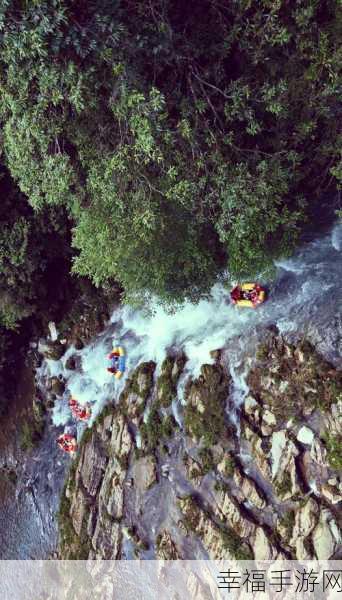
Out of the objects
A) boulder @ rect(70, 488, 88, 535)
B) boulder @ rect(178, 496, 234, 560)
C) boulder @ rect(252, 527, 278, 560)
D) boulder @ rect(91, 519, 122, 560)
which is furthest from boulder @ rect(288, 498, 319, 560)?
boulder @ rect(70, 488, 88, 535)

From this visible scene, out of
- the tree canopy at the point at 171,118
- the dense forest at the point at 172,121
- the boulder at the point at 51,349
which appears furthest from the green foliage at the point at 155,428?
the boulder at the point at 51,349

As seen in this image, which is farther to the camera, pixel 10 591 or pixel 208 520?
pixel 10 591

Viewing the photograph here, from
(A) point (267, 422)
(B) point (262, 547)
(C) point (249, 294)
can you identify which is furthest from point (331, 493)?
(C) point (249, 294)

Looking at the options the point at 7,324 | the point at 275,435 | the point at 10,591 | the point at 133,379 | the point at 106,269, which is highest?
the point at 7,324

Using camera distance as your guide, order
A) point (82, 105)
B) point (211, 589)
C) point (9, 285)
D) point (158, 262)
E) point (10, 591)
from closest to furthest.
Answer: point (82, 105) → point (158, 262) → point (211, 589) → point (9, 285) → point (10, 591)

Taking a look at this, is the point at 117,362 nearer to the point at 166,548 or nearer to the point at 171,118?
the point at 166,548

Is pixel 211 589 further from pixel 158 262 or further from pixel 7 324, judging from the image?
pixel 7 324

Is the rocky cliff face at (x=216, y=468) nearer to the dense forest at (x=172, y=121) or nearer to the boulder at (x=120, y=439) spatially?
the boulder at (x=120, y=439)

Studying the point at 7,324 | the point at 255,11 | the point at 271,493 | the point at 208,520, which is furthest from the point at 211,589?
the point at 255,11
